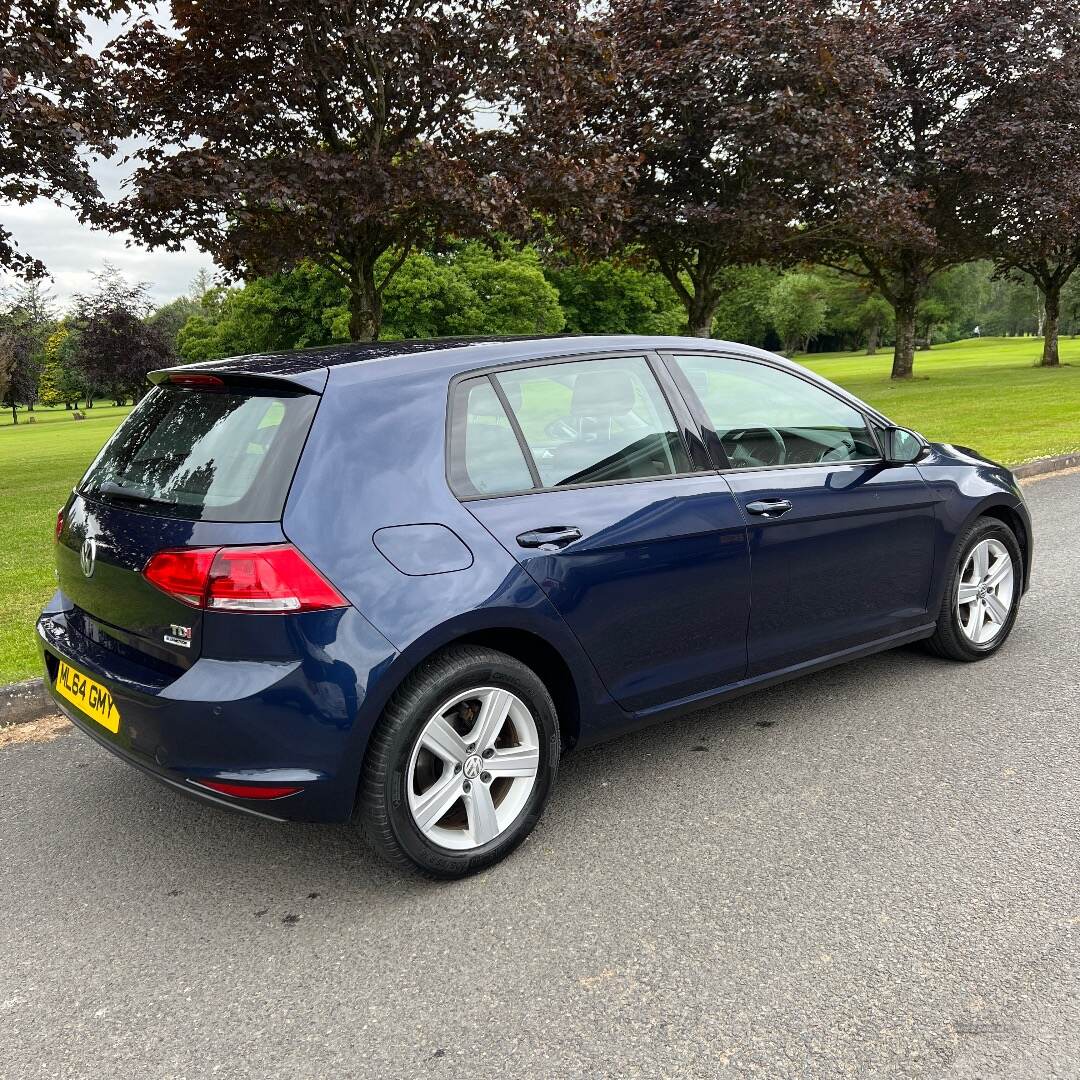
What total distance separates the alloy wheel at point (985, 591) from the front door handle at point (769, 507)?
1410 mm

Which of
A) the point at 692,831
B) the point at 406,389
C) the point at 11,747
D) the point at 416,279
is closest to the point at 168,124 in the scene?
the point at 11,747

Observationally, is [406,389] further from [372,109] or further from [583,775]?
[372,109]

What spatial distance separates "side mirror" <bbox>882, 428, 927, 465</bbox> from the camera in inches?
169

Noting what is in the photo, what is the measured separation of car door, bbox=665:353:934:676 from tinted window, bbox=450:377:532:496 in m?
0.84

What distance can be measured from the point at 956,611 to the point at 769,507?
60.6 inches

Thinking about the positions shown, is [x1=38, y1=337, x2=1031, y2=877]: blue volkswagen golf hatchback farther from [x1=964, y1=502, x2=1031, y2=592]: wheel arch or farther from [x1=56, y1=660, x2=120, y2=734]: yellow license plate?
[x1=964, y1=502, x2=1031, y2=592]: wheel arch

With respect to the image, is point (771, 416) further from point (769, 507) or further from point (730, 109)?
point (730, 109)

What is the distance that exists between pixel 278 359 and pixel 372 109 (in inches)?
456

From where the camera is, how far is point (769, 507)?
369cm

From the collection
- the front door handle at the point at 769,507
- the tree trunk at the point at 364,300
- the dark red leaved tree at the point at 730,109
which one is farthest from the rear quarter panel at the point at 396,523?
the dark red leaved tree at the point at 730,109

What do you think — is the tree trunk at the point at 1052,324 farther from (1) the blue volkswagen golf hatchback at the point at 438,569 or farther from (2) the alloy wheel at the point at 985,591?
(1) the blue volkswagen golf hatchback at the point at 438,569

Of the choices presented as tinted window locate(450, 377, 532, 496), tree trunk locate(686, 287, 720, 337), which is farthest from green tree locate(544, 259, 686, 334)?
tinted window locate(450, 377, 532, 496)

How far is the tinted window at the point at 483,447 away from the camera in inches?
121

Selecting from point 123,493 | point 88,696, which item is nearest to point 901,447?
point 123,493
